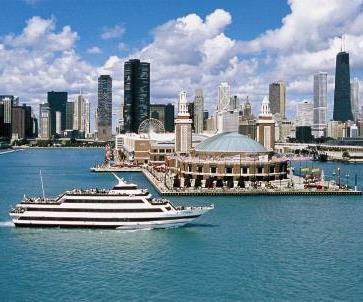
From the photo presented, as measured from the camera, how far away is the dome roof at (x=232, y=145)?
411ft

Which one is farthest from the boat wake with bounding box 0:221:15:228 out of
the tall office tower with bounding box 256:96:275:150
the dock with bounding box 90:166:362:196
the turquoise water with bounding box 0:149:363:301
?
the tall office tower with bounding box 256:96:275:150

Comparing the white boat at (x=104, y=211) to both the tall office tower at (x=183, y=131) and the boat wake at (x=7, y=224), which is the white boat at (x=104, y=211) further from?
the tall office tower at (x=183, y=131)

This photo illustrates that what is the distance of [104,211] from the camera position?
64125 mm

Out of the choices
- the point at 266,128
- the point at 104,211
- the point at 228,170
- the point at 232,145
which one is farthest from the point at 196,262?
the point at 266,128

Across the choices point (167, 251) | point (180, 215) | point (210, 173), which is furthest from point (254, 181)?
point (167, 251)

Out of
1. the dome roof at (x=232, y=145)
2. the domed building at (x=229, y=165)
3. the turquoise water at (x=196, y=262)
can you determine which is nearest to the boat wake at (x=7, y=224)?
the turquoise water at (x=196, y=262)

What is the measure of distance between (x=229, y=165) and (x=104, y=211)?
5673 cm

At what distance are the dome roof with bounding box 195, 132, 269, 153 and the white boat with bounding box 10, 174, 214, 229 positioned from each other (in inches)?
2417

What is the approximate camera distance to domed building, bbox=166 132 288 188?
118m

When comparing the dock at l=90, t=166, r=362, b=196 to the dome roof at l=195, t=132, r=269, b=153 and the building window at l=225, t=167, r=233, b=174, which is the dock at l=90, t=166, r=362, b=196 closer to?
the building window at l=225, t=167, r=233, b=174

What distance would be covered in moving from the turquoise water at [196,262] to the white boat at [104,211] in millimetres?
927

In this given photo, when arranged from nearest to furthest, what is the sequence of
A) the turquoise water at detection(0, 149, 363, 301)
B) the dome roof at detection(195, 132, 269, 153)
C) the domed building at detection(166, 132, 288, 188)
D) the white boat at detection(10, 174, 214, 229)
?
1. the turquoise water at detection(0, 149, 363, 301)
2. the white boat at detection(10, 174, 214, 229)
3. the domed building at detection(166, 132, 288, 188)
4. the dome roof at detection(195, 132, 269, 153)

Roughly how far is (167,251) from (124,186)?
10520 millimetres

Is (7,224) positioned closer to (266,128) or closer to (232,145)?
(232,145)
